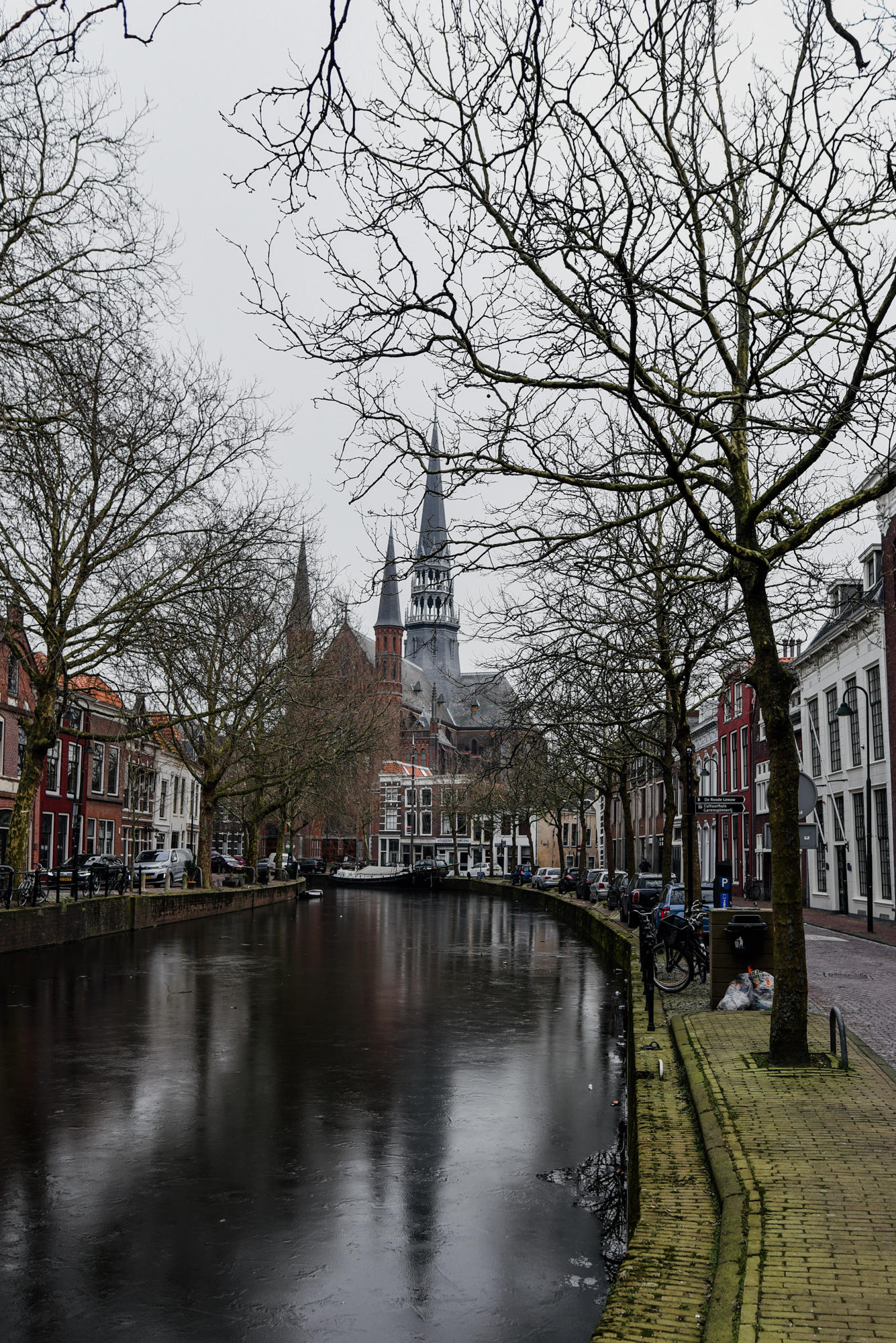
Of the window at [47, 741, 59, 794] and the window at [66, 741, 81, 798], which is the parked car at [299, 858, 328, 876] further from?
the window at [47, 741, 59, 794]

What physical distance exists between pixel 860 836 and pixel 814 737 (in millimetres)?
6037

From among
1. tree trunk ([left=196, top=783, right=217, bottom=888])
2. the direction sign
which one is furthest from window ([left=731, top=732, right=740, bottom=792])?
the direction sign

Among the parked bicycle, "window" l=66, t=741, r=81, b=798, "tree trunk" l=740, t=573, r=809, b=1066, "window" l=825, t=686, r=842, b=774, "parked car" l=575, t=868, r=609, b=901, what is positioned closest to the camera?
"tree trunk" l=740, t=573, r=809, b=1066

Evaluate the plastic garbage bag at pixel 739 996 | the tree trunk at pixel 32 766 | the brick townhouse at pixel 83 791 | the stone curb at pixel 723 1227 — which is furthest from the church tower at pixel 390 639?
the stone curb at pixel 723 1227

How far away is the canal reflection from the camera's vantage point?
18.2ft

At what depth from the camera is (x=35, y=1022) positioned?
45.9 feet

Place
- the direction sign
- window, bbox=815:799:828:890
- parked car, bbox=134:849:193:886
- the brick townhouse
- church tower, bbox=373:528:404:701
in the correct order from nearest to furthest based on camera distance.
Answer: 1. the direction sign
2. window, bbox=815:799:828:890
3. parked car, bbox=134:849:193:886
4. the brick townhouse
5. church tower, bbox=373:528:404:701

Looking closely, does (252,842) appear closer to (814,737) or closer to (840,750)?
(814,737)

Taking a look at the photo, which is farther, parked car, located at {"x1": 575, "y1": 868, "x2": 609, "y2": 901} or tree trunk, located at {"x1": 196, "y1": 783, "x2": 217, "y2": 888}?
parked car, located at {"x1": 575, "y1": 868, "x2": 609, "y2": 901}

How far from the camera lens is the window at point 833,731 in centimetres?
3800

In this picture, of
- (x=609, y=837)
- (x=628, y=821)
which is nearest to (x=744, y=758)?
(x=609, y=837)

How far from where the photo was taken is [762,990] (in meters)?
12.6

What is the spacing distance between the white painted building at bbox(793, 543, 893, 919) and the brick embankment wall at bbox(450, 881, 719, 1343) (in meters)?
22.3

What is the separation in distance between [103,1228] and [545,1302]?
258cm
